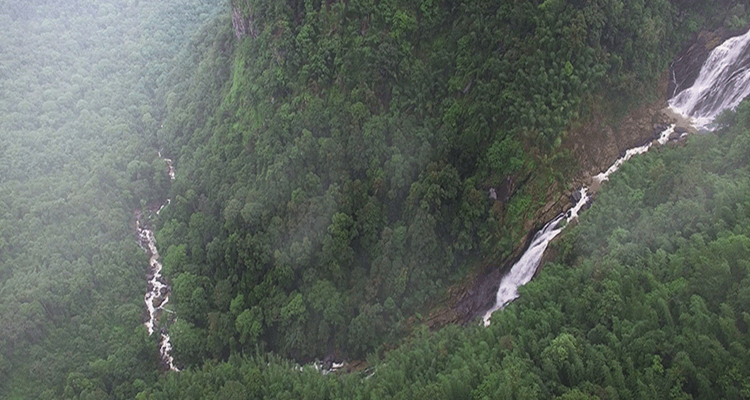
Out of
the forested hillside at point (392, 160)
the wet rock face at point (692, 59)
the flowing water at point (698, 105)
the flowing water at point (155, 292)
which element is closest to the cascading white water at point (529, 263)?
the flowing water at point (698, 105)

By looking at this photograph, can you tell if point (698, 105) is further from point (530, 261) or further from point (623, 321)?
point (623, 321)

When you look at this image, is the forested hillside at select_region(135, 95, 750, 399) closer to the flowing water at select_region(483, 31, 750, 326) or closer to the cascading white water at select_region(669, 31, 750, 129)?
the flowing water at select_region(483, 31, 750, 326)

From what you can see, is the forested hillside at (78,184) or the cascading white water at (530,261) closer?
the cascading white water at (530,261)

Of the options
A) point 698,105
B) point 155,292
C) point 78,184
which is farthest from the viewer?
point 78,184

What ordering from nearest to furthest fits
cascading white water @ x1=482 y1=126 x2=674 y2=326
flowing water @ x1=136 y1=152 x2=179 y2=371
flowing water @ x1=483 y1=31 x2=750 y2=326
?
cascading white water @ x1=482 y1=126 x2=674 y2=326
flowing water @ x1=483 y1=31 x2=750 y2=326
flowing water @ x1=136 y1=152 x2=179 y2=371

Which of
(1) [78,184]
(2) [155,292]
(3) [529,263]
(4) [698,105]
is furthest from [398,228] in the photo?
(1) [78,184]

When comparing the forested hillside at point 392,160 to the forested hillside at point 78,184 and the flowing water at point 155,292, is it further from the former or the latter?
the forested hillside at point 78,184

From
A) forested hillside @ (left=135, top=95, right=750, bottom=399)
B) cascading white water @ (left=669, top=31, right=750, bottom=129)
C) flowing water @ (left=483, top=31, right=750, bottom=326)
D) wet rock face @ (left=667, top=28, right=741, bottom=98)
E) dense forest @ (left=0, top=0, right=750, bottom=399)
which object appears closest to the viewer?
forested hillside @ (left=135, top=95, right=750, bottom=399)

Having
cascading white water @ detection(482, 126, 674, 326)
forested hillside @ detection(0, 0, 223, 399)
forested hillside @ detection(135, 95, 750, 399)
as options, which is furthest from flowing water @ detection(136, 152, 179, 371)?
cascading white water @ detection(482, 126, 674, 326)
